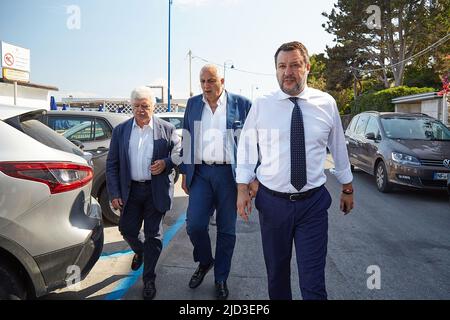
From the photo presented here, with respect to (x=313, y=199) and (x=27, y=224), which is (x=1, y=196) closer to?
(x=27, y=224)

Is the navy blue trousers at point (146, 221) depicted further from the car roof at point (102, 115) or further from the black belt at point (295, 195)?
the car roof at point (102, 115)

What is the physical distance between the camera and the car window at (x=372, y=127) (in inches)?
315

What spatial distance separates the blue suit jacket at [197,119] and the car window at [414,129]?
5.45 m

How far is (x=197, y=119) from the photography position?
3133 mm

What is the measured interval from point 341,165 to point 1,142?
2.29m

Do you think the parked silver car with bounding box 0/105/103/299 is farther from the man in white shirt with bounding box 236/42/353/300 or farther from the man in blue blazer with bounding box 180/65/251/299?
the man in white shirt with bounding box 236/42/353/300

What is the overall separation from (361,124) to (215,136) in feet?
23.6

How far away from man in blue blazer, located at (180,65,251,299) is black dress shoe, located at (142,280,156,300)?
1.13 feet

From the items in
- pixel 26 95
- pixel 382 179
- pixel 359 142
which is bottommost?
pixel 382 179

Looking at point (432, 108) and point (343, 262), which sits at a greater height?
point (432, 108)

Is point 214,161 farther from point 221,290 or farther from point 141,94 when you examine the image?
point 221,290

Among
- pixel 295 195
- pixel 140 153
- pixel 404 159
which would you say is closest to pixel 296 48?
pixel 295 195

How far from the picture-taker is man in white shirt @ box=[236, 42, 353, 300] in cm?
230
